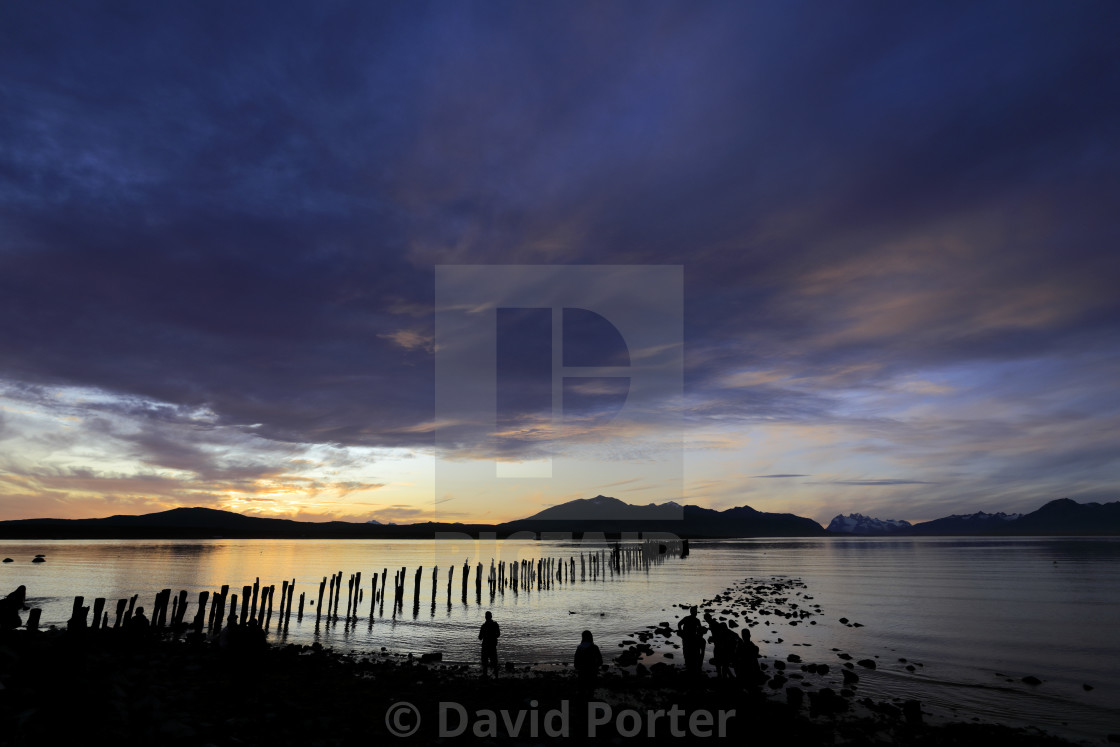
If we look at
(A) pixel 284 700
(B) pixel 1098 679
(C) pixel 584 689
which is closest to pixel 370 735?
(A) pixel 284 700

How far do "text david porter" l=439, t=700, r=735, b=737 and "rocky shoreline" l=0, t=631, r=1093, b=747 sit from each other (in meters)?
0.05

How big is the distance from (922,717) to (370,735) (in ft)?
51.4

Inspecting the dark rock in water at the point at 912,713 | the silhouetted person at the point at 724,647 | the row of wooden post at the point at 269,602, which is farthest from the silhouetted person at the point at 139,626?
the dark rock in water at the point at 912,713

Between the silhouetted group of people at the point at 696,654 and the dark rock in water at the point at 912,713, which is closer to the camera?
the silhouetted group of people at the point at 696,654

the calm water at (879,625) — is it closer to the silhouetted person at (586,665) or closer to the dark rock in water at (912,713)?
the dark rock in water at (912,713)

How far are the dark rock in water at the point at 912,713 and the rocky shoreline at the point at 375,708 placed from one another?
5cm

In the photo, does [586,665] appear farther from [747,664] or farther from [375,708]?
[375,708]

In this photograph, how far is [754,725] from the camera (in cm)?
1538

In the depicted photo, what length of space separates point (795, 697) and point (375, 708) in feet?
40.6

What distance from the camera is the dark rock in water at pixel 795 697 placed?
1778cm

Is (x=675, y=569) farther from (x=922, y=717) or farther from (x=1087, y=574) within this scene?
(x=922, y=717)

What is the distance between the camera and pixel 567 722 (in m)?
15.8

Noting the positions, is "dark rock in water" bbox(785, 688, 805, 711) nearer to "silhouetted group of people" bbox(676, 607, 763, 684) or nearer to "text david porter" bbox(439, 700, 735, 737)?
"silhouetted group of people" bbox(676, 607, 763, 684)

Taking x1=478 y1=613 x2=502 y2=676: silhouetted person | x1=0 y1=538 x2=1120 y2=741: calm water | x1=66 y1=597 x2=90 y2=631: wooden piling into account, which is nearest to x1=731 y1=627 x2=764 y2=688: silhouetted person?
x1=0 y1=538 x2=1120 y2=741: calm water
